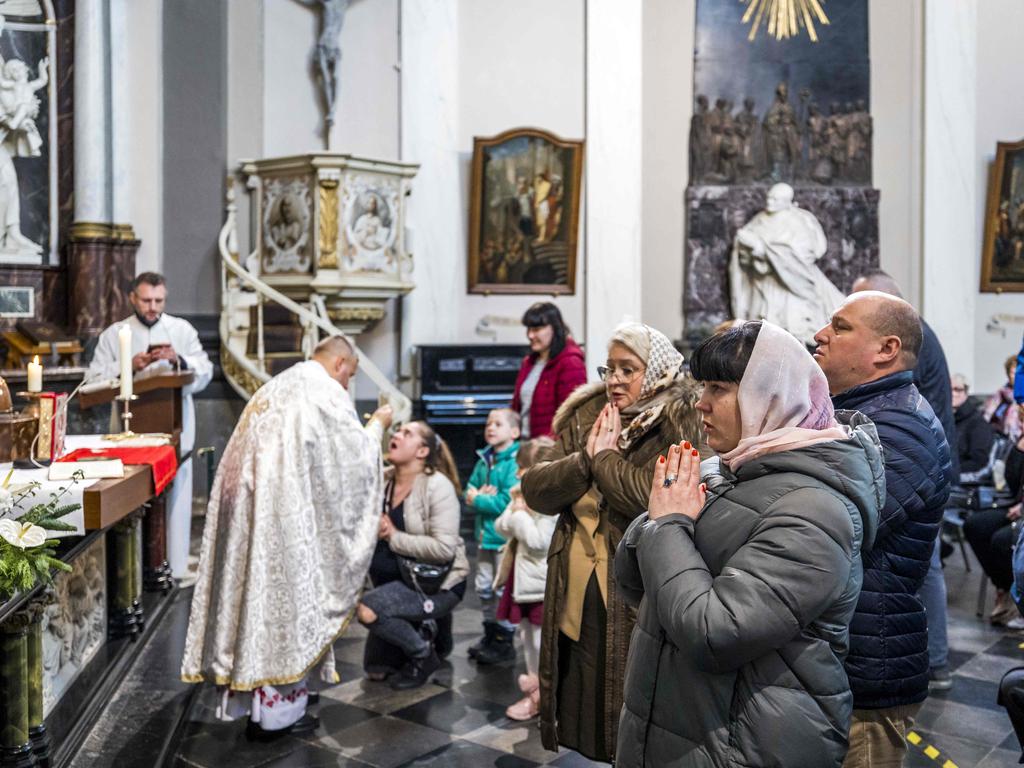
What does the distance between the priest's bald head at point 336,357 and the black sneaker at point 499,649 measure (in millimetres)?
1826

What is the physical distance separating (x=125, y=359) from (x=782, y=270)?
8.74 m

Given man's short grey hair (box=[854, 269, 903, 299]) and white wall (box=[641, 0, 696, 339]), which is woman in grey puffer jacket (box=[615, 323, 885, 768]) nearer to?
man's short grey hair (box=[854, 269, 903, 299])

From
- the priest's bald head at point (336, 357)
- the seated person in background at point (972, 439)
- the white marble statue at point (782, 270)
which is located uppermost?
the white marble statue at point (782, 270)

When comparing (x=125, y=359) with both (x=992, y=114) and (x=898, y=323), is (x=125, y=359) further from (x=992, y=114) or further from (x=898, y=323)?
(x=992, y=114)

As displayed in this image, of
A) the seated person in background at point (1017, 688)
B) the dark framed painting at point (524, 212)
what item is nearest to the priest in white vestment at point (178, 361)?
the seated person in background at point (1017, 688)

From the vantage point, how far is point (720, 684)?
2148 mm

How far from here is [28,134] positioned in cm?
959

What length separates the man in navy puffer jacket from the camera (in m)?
2.81

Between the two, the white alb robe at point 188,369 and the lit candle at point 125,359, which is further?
the white alb robe at point 188,369

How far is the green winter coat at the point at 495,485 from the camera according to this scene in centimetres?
612

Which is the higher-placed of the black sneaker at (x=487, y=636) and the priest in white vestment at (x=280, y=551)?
the priest in white vestment at (x=280, y=551)

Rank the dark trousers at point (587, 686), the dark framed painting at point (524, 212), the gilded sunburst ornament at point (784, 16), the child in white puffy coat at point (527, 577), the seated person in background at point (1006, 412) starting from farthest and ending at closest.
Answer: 1. the gilded sunburst ornament at point (784, 16)
2. the dark framed painting at point (524, 212)
3. the seated person in background at point (1006, 412)
4. the child in white puffy coat at point (527, 577)
5. the dark trousers at point (587, 686)

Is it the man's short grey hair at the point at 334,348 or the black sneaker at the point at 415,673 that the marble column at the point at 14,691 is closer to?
the man's short grey hair at the point at 334,348

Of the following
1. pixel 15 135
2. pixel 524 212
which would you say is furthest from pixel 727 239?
pixel 15 135
